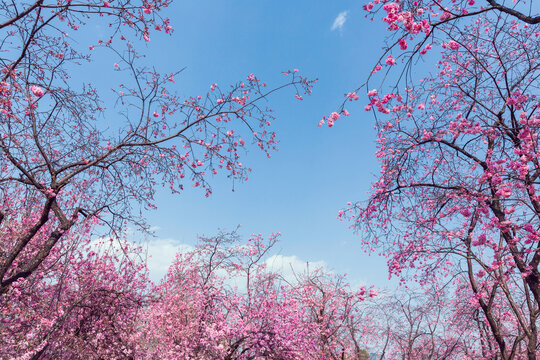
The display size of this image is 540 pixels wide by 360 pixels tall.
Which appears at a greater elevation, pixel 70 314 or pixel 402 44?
pixel 402 44


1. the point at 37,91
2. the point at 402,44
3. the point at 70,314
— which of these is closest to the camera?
the point at 402,44

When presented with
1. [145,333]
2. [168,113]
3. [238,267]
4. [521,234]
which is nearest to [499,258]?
[521,234]

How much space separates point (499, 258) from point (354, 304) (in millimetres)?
10697

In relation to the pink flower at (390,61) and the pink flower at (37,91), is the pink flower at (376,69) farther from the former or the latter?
the pink flower at (37,91)

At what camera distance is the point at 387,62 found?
4809mm

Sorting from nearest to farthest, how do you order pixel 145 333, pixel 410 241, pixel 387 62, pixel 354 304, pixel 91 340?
pixel 387 62 → pixel 91 340 → pixel 410 241 → pixel 145 333 → pixel 354 304

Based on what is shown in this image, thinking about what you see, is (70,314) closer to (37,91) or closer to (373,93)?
(37,91)

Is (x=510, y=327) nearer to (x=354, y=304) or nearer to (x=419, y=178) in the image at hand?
(x=354, y=304)

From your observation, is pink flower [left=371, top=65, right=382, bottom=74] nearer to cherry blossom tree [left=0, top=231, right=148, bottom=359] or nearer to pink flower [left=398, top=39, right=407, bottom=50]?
pink flower [left=398, top=39, right=407, bottom=50]

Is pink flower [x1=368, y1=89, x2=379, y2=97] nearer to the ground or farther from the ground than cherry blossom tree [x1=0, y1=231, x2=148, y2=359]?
farther from the ground

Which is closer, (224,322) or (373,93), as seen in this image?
(373,93)

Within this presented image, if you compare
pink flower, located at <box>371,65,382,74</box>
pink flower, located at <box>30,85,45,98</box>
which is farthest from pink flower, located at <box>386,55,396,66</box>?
pink flower, located at <box>30,85,45,98</box>

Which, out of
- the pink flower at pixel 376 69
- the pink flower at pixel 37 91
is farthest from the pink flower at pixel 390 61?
the pink flower at pixel 37 91

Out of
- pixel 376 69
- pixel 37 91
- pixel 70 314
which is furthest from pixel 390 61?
pixel 70 314
